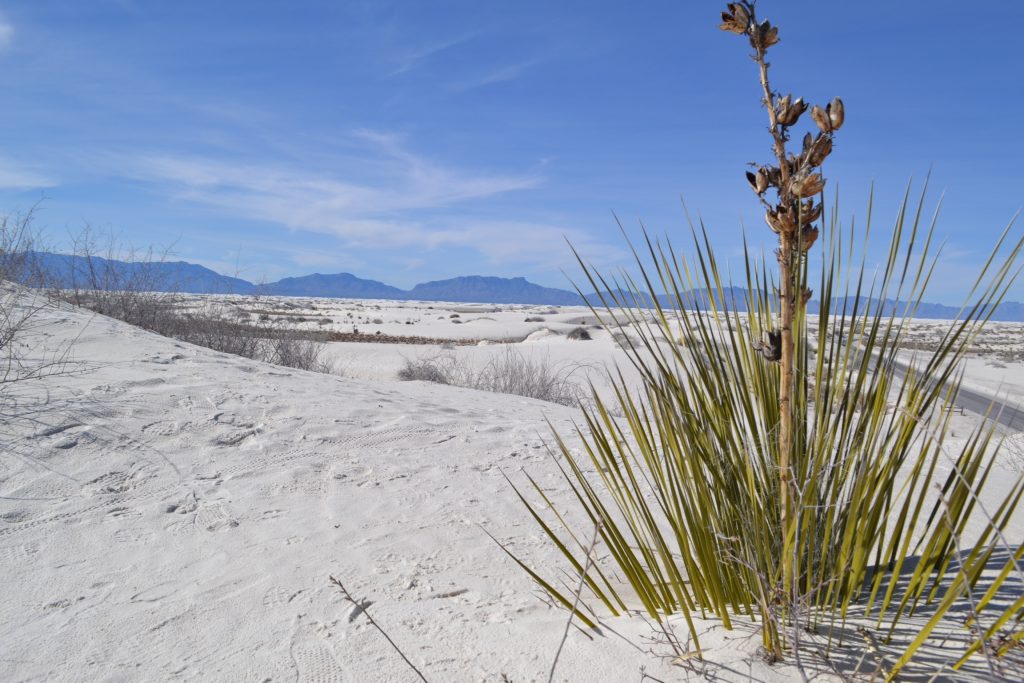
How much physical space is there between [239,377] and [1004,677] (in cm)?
510

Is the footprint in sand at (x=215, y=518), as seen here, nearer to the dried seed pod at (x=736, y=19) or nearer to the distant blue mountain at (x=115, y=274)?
the dried seed pod at (x=736, y=19)

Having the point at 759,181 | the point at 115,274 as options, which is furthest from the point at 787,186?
the point at 115,274

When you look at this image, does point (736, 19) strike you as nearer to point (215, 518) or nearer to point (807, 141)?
point (807, 141)

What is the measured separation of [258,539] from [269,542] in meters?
0.06

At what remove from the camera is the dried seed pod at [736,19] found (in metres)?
1.38

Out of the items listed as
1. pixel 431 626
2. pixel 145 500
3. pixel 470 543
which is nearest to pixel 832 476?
pixel 431 626

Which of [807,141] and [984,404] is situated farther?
[984,404]

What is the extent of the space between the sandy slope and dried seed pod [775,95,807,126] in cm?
123

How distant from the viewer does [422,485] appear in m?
3.57

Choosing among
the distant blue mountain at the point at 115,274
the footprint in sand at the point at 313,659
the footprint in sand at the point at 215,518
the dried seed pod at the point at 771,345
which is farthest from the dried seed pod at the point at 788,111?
the distant blue mountain at the point at 115,274

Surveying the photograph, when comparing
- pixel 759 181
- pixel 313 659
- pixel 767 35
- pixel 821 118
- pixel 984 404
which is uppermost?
pixel 767 35

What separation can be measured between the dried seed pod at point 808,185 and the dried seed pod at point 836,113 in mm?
98

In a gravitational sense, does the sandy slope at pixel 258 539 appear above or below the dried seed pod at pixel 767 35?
below

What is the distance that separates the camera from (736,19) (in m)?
1.39
